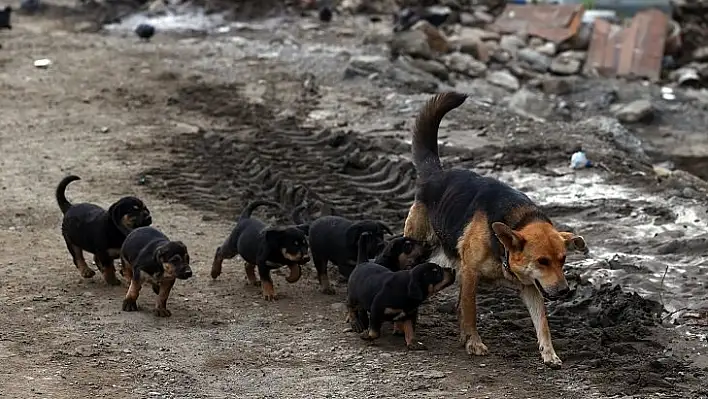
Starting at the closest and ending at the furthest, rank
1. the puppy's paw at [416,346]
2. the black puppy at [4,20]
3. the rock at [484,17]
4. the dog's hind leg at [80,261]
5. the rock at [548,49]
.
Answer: the puppy's paw at [416,346], the dog's hind leg at [80,261], the rock at [548,49], the black puppy at [4,20], the rock at [484,17]

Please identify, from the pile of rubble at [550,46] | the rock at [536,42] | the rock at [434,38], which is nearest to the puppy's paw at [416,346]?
the pile of rubble at [550,46]

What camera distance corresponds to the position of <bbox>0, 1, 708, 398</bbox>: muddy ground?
691cm

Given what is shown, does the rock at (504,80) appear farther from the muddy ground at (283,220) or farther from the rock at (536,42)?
the rock at (536,42)

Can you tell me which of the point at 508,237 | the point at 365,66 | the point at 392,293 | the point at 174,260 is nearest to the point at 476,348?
the point at 392,293

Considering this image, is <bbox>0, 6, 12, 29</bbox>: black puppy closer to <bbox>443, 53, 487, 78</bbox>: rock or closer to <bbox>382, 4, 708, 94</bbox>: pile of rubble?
<bbox>382, 4, 708, 94</bbox>: pile of rubble

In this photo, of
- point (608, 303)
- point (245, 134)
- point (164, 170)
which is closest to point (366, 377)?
point (608, 303)

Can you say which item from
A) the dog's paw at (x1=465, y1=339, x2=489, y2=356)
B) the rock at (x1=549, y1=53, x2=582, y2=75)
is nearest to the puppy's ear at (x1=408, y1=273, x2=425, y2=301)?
the dog's paw at (x1=465, y1=339, x2=489, y2=356)

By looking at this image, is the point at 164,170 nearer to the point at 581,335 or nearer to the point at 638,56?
the point at 581,335

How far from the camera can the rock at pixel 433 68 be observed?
18.6 meters

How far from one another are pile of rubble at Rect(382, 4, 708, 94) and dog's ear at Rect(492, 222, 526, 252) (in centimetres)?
1255

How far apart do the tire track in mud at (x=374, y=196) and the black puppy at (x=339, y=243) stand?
2.23 ft

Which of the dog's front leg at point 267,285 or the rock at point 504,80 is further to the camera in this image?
the rock at point 504,80

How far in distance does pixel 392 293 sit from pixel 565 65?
15.5 meters

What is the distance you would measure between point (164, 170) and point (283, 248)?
4.44 m
